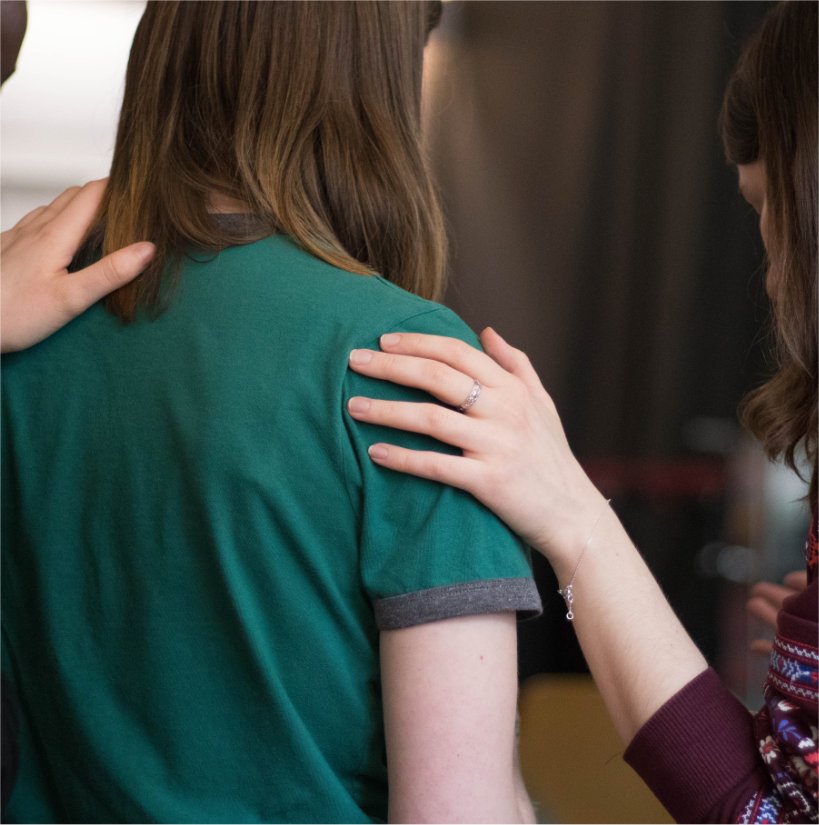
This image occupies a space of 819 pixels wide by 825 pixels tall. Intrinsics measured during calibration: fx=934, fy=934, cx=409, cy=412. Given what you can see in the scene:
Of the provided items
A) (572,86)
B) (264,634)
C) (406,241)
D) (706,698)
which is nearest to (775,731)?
(706,698)

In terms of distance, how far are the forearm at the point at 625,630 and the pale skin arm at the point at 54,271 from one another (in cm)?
51

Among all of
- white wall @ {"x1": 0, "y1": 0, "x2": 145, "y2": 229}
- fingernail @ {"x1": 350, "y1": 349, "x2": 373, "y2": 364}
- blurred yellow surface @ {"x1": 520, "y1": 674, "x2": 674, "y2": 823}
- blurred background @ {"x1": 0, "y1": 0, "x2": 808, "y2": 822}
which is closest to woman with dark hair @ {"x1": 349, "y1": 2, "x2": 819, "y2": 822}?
fingernail @ {"x1": 350, "y1": 349, "x2": 373, "y2": 364}

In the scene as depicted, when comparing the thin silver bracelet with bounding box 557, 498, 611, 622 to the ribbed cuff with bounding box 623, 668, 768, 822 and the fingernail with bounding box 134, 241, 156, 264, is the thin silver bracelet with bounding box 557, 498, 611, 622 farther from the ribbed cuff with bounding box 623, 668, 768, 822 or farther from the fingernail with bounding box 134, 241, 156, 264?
the fingernail with bounding box 134, 241, 156, 264

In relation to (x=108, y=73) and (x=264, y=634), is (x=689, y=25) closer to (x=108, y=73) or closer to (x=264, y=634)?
(x=108, y=73)

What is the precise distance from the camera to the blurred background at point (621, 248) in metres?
2.16

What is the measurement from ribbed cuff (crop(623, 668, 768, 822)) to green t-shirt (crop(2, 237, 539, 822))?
22cm

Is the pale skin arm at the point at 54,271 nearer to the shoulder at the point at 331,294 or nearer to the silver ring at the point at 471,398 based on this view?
the shoulder at the point at 331,294

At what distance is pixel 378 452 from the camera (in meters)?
0.73

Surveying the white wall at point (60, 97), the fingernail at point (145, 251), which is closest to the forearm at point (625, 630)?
the fingernail at point (145, 251)

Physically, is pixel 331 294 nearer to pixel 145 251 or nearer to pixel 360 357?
pixel 360 357

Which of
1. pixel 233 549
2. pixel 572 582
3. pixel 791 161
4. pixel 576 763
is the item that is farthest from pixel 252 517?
pixel 576 763

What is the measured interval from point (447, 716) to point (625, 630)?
269 mm

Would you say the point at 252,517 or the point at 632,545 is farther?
the point at 632,545

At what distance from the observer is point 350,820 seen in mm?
777
